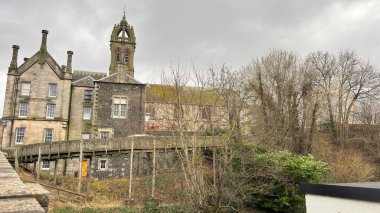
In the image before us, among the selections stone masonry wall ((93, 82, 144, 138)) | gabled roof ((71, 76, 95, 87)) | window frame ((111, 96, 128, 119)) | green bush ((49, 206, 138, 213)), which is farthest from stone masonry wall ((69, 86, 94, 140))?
green bush ((49, 206, 138, 213))

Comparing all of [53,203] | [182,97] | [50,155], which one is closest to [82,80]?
[50,155]

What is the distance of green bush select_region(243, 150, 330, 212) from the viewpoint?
1644cm

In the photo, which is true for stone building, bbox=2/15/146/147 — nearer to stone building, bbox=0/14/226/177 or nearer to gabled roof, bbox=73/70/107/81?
stone building, bbox=0/14/226/177

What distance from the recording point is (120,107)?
105 ft

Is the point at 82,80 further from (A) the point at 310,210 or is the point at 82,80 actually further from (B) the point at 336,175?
(A) the point at 310,210

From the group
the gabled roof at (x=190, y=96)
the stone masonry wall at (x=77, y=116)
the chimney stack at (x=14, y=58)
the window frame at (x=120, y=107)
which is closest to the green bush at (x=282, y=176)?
the gabled roof at (x=190, y=96)

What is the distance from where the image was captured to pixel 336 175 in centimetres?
2230

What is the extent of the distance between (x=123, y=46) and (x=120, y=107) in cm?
1837

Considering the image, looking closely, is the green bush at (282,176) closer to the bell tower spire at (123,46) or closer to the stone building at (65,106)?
the stone building at (65,106)

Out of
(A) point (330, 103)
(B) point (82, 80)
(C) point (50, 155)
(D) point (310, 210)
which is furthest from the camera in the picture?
(B) point (82, 80)

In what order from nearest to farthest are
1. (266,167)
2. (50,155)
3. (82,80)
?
1. (266,167)
2. (50,155)
3. (82,80)

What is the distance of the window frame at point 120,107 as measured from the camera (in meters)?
31.8

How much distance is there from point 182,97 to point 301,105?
53.1 feet

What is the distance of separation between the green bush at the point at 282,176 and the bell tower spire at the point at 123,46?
110 feet
